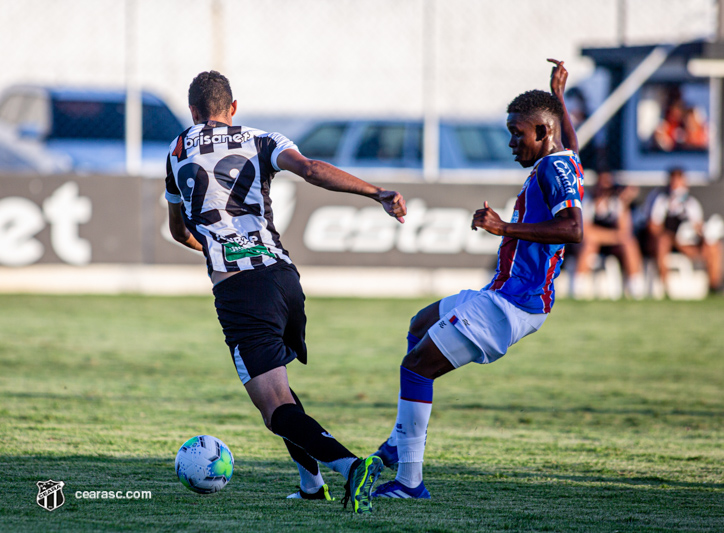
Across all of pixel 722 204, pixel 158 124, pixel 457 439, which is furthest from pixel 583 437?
pixel 158 124

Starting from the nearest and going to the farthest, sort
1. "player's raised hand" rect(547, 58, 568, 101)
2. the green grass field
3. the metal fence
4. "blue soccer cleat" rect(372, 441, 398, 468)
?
the green grass field < "blue soccer cleat" rect(372, 441, 398, 468) < "player's raised hand" rect(547, 58, 568, 101) < the metal fence

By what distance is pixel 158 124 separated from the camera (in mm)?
14266

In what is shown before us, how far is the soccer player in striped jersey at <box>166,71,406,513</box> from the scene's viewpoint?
4.07 meters

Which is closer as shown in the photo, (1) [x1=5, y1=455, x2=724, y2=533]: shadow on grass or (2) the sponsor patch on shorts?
(1) [x1=5, y1=455, x2=724, y2=533]: shadow on grass

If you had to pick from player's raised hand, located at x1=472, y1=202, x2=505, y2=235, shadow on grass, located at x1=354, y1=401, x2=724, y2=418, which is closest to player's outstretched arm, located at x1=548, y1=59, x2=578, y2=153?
player's raised hand, located at x1=472, y1=202, x2=505, y2=235

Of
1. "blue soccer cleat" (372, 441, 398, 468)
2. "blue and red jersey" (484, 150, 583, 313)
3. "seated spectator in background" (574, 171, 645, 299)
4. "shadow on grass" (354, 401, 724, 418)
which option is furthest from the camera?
"seated spectator in background" (574, 171, 645, 299)

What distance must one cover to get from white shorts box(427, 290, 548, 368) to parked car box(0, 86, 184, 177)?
32.9ft

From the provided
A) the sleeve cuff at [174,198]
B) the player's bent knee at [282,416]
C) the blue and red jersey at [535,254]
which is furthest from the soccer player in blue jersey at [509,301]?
the sleeve cuff at [174,198]

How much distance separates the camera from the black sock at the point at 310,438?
12.6 feet

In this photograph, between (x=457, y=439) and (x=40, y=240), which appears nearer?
(x=457, y=439)

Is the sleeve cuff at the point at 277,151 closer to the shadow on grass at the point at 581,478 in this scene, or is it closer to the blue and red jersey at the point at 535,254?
the blue and red jersey at the point at 535,254

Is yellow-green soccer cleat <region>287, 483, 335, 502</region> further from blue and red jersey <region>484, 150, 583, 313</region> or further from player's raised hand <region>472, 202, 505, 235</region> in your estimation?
player's raised hand <region>472, 202, 505, 235</region>

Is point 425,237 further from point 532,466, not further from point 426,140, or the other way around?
point 532,466

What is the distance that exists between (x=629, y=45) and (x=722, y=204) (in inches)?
118
